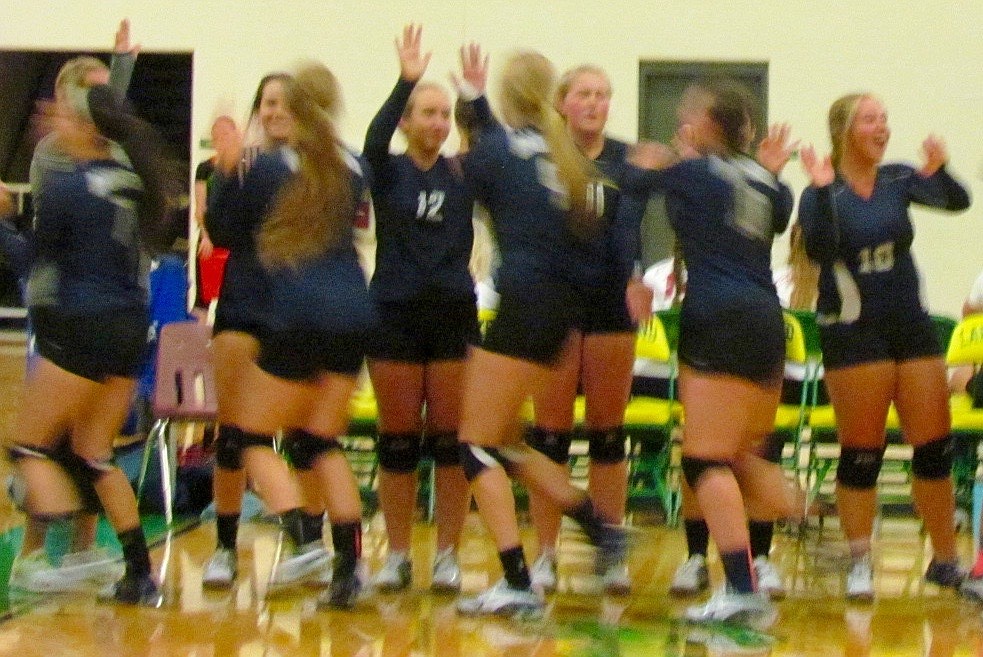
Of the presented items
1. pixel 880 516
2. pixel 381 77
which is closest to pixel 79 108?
pixel 880 516

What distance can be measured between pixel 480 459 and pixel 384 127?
1.07 metres

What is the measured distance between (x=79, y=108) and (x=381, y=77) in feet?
19.2

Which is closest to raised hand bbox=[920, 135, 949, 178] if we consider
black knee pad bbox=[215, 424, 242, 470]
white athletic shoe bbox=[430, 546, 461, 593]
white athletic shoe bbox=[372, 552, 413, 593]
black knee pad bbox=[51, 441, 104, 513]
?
white athletic shoe bbox=[430, 546, 461, 593]

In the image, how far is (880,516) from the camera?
640 centimetres

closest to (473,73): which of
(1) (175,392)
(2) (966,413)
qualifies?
(1) (175,392)

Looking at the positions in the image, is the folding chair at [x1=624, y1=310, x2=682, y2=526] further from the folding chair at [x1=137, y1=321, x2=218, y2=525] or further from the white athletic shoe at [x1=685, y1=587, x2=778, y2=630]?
the white athletic shoe at [x1=685, y1=587, x2=778, y2=630]

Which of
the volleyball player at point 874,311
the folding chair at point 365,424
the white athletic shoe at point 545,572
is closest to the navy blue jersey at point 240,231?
the white athletic shoe at point 545,572

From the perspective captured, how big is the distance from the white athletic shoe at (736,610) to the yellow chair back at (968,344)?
7.12 feet

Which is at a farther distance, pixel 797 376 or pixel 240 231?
pixel 797 376

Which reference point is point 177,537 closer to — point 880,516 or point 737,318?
point 737,318

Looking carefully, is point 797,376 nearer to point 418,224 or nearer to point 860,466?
point 860,466

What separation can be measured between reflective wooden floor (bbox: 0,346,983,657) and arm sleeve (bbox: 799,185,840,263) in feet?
3.62

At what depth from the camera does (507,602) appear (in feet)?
13.1

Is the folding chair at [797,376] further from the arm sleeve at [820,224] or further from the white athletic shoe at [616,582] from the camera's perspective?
the white athletic shoe at [616,582]
